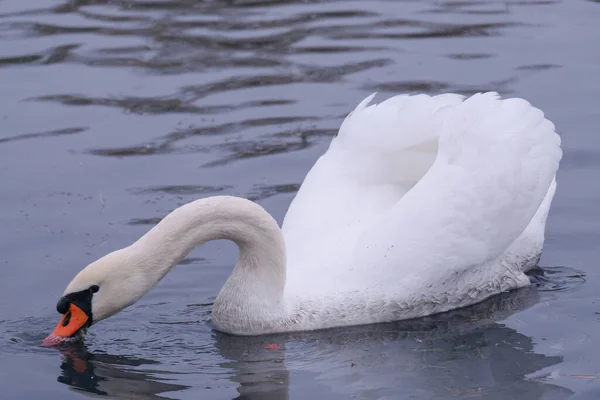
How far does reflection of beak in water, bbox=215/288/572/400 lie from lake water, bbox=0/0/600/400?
17 millimetres

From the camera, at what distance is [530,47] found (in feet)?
44.7

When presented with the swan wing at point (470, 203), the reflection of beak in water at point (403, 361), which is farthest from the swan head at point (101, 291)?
the swan wing at point (470, 203)

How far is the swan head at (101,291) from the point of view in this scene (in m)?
7.35

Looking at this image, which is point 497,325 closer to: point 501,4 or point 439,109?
point 439,109

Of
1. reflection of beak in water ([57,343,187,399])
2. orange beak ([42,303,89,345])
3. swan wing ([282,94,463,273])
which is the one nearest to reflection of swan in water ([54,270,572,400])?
reflection of beak in water ([57,343,187,399])

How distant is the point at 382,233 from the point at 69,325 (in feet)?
6.36

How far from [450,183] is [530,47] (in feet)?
19.5

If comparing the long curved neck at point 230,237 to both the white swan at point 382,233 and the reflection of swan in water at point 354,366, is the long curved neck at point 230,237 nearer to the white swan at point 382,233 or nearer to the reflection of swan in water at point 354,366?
the white swan at point 382,233

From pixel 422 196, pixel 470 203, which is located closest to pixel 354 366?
pixel 422 196

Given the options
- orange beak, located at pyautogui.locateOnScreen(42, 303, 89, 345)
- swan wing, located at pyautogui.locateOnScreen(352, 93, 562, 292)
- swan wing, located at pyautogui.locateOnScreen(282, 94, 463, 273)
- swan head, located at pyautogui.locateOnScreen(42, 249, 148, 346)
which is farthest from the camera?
swan wing, located at pyautogui.locateOnScreen(282, 94, 463, 273)

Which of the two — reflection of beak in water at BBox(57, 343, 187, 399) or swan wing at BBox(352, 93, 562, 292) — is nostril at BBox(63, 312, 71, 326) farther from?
swan wing at BBox(352, 93, 562, 292)

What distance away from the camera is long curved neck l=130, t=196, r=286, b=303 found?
24.5ft

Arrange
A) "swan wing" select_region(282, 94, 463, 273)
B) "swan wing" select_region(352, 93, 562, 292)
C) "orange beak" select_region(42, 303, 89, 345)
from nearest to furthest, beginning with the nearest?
"orange beak" select_region(42, 303, 89, 345), "swan wing" select_region(352, 93, 562, 292), "swan wing" select_region(282, 94, 463, 273)

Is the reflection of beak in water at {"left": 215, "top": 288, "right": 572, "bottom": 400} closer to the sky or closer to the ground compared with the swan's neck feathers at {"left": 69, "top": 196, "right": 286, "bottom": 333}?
closer to the ground
